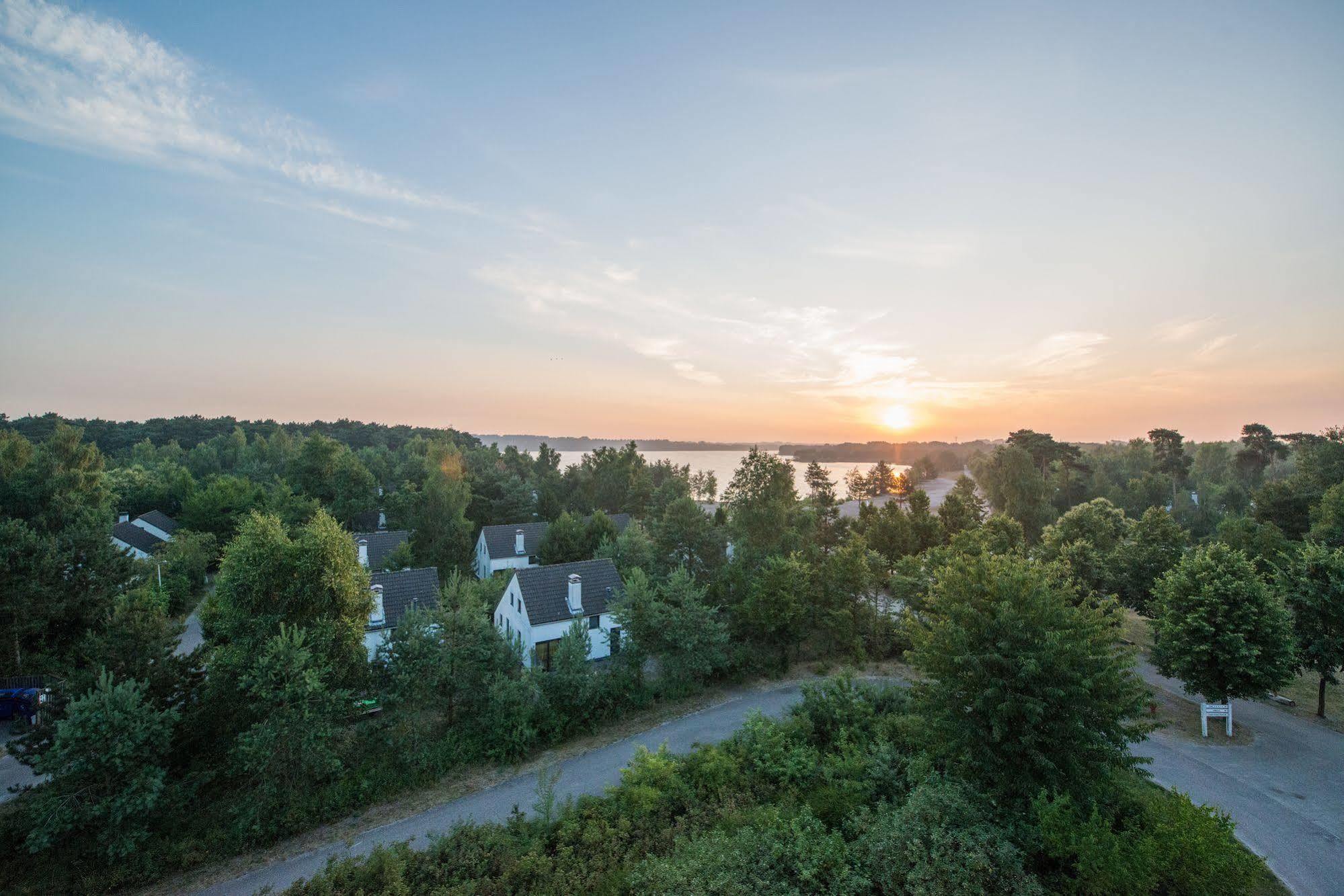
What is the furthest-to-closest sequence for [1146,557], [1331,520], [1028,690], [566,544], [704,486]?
[704,486] → [566,544] → [1331,520] → [1146,557] → [1028,690]

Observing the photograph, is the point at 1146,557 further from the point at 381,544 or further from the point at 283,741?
the point at 381,544

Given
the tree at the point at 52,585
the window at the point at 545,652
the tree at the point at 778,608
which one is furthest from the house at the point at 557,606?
the tree at the point at 52,585

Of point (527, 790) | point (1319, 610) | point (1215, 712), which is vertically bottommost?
point (527, 790)

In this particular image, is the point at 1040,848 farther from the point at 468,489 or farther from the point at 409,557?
the point at 468,489

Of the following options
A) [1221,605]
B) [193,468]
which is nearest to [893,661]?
[1221,605]

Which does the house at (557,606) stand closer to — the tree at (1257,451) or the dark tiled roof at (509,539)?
the dark tiled roof at (509,539)

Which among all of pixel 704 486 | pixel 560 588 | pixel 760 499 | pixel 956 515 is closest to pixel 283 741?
pixel 560 588

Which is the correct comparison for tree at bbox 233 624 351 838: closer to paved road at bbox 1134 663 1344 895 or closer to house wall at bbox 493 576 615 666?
house wall at bbox 493 576 615 666
